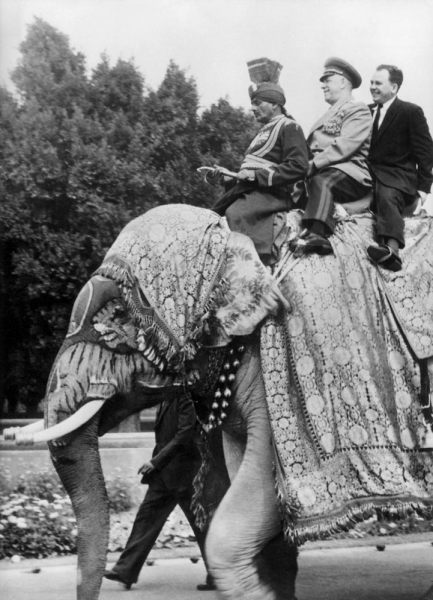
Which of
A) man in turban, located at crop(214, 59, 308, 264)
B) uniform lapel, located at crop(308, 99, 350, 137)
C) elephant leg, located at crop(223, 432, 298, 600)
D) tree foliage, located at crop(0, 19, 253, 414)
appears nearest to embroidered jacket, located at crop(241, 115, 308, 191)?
man in turban, located at crop(214, 59, 308, 264)

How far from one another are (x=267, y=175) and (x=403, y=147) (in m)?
0.72

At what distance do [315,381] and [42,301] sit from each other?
6.27 metres

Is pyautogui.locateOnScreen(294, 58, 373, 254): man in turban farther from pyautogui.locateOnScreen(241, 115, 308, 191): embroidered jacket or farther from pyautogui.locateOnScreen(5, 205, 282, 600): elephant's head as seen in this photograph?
pyautogui.locateOnScreen(5, 205, 282, 600): elephant's head

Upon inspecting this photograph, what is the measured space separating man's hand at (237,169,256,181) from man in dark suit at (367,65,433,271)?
23.5 inches

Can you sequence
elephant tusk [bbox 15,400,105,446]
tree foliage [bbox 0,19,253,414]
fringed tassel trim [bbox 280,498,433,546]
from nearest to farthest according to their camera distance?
elephant tusk [bbox 15,400,105,446]
fringed tassel trim [bbox 280,498,433,546]
tree foliage [bbox 0,19,253,414]

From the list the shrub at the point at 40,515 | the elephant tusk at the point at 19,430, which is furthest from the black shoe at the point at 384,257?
the shrub at the point at 40,515

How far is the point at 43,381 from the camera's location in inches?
452

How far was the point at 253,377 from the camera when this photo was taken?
16.1 ft

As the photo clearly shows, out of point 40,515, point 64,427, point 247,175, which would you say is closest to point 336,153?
point 247,175

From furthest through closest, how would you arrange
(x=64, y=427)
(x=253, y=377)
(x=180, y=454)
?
(x=180, y=454)
(x=253, y=377)
(x=64, y=427)

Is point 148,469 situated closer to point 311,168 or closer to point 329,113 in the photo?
point 311,168

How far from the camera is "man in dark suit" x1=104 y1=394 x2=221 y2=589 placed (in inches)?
239

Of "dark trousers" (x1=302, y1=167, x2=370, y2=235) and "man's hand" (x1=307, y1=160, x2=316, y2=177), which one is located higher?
"man's hand" (x1=307, y1=160, x2=316, y2=177)

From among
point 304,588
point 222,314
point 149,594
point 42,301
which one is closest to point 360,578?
point 304,588
